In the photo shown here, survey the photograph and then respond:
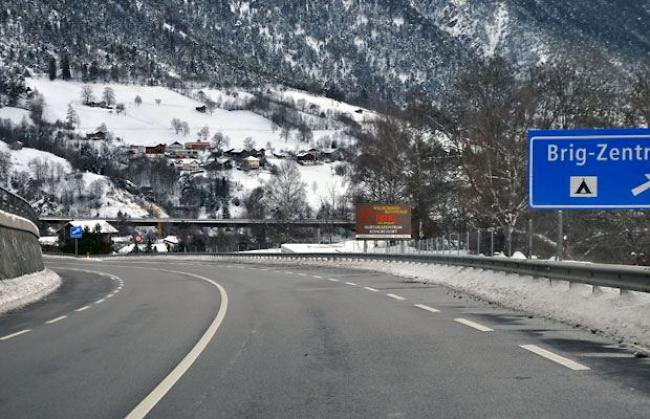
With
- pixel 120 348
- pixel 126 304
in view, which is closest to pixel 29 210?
pixel 126 304

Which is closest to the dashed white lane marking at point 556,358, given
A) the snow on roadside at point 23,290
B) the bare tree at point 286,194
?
the snow on roadside at point 23,290

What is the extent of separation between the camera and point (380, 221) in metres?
52.6

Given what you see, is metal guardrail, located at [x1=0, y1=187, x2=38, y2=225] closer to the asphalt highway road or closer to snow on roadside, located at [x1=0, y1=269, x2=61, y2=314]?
snow on roadside, located at [x1=0, y1=269, x2=61, y2=314]

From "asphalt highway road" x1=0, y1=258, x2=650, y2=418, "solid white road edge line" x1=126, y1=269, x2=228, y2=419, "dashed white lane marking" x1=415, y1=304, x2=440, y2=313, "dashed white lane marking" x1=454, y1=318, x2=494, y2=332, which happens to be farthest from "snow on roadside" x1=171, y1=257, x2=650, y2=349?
"solid white road edge line" x1=126, y1=269, x2=228, y2=419

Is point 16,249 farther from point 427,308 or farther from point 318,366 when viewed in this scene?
point 318,366

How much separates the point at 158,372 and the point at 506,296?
10162 millimetres

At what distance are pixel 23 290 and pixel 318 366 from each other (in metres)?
15.4

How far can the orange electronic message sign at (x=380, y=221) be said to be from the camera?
172ft

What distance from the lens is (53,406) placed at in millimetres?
6617

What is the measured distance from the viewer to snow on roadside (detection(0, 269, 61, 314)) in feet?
Answer: 62.3

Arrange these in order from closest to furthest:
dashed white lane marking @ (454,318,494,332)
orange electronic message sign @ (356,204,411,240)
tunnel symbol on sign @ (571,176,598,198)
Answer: dashed white lane marking @ (454,318,494,332)
tunnel symbol on sign @ (571,176,598,198)
orange electronic message sign @ (356,204,411,240)

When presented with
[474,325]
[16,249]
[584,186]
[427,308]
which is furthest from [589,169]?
[16,249]

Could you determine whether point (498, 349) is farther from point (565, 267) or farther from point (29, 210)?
point (29, 210)

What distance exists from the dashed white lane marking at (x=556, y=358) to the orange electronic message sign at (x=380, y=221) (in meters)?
42.8
